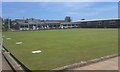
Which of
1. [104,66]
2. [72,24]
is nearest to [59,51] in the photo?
[104,66]

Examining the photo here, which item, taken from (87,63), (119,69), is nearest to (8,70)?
(87,63)

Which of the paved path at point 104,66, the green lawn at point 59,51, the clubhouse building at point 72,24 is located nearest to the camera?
the paved path at point 104,66

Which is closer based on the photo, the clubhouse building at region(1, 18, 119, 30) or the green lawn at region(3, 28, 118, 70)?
the green lawn at region(3, 28, 118, 70)

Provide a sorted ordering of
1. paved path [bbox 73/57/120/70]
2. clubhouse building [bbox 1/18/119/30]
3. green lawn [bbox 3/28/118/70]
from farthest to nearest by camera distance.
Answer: clubhouse building [bbox 1/18/119/30], green lawn [bbox 3/28/118/70], paved path [bbox 73/57/120/70]

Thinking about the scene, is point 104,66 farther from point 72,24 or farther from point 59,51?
point 72,24

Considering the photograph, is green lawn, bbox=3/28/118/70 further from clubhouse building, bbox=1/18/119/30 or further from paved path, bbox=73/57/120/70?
clubhouse building, bbox=1/18/119/30

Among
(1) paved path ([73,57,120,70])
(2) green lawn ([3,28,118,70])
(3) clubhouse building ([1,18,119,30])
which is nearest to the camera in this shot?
(1) paved path ([73,57,120,70])

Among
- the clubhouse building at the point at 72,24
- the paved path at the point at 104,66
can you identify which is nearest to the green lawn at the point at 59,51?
the paved path at the point at 104,66

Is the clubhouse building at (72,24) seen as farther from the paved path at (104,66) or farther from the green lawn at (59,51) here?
the paved path at (104,66)

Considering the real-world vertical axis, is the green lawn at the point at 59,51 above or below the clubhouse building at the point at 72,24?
below

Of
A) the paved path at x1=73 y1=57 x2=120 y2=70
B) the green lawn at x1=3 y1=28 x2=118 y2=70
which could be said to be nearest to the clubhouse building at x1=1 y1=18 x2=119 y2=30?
the green lawn at x1=3 y1=28 x2=118 y2=70

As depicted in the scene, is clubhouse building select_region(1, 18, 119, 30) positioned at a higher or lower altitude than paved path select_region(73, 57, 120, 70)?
higher

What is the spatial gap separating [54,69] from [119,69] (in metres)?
2.25

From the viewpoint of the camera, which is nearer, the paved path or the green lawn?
the paved path
